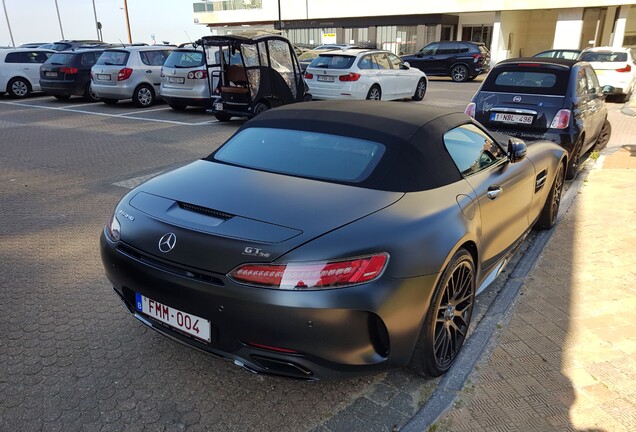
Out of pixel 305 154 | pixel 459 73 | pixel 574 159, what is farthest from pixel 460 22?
pixel 305 154

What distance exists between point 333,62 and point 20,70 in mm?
10222

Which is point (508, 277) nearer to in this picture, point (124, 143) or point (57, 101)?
point (124, 143)

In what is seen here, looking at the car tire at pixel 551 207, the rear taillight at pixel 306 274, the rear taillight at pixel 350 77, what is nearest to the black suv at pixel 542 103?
the car tire at pixel 551 207

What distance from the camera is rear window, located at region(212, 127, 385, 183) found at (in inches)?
117

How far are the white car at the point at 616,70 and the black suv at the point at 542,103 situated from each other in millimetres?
10074

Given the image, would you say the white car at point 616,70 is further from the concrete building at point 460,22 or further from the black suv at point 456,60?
the concrete building at point 460,22

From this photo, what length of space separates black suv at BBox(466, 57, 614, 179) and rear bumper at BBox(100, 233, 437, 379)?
474 cm

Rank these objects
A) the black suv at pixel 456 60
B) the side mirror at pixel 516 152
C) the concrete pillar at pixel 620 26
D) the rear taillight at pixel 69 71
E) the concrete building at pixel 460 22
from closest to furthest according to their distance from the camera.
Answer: the side mirror at pixel 516 152 < the rear taillight at pixel 69 71 < the black suv at pixel 456 60 < the concrete pillar at pixel 620 26 < the concrete building at pixel 460 22

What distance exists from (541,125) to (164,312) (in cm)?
579

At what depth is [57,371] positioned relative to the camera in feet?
9.37

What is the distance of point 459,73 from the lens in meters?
23.2

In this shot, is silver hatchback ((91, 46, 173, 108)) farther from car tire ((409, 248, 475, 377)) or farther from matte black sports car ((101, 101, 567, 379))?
car tire ((409, 248, 475, 377))

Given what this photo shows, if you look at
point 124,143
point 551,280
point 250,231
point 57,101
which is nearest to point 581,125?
point 551,280

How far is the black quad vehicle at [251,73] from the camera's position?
34.6ft
